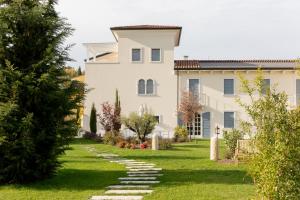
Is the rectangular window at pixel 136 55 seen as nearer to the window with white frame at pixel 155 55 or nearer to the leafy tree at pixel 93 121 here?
the window with white frame at pixel 155 55

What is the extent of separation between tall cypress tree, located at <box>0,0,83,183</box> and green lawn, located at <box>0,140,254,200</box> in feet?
2.26

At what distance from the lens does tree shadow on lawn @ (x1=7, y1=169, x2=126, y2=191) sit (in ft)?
39.0

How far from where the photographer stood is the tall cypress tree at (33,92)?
470 inches

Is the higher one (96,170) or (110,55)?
(110,55)

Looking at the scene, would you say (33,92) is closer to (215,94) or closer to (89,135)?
(89,135)

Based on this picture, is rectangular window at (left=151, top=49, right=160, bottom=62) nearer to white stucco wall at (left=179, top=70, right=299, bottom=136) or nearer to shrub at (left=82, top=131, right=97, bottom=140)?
white stucco wall at (left=179, top=70, right=299, bottom=136)

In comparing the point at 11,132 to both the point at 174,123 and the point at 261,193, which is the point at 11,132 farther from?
the point at 174,123

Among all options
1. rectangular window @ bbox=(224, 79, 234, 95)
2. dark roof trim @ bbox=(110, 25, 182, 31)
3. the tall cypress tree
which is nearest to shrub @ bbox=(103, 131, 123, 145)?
dark roof trim @ bbox=(110, 25, 182, 31)

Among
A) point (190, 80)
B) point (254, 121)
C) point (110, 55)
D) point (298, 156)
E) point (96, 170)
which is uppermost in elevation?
point (110, 55)

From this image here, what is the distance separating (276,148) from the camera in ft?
22.1

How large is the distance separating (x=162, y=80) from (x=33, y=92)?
947 inches

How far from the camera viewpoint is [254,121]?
7.36 m

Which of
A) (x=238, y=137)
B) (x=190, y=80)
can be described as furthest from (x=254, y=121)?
(x=190, y=80)

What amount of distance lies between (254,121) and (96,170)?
28.2 ft
